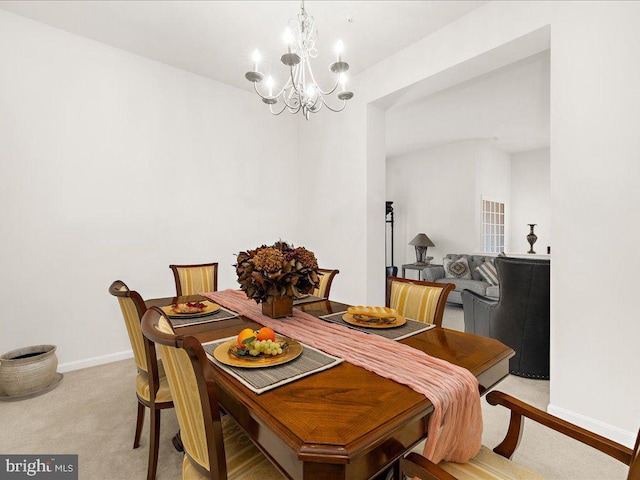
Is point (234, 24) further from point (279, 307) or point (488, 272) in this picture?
point (488, 272)

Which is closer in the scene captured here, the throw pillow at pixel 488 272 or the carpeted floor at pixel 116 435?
the carpeted floor at pixel 116 435

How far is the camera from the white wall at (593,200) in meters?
1.82

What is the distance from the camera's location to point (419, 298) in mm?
1888

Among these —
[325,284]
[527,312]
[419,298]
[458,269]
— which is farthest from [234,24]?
[458,269]

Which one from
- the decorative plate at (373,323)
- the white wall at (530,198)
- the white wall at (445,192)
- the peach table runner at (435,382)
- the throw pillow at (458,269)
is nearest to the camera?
the peach table runner at (435,382)

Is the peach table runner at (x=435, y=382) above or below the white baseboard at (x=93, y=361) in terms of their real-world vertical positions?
above

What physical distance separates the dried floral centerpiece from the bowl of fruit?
1.21 ft

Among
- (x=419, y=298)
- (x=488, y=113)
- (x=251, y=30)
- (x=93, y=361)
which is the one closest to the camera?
(x=419, y=298)

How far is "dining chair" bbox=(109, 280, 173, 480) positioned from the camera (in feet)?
4.69

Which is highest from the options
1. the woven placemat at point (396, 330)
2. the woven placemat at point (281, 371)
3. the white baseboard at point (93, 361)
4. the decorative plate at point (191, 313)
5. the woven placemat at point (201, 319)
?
the decorative plate at point (191, 313)

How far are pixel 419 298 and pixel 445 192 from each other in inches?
202

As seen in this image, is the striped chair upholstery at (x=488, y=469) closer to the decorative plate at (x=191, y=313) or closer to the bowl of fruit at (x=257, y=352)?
the bowl of fruit at (x=257, y=352)

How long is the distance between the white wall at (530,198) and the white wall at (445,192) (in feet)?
0.84

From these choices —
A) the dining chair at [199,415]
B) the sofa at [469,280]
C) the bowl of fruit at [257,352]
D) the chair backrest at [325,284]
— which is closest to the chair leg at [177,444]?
the dining chair at [199,415]
